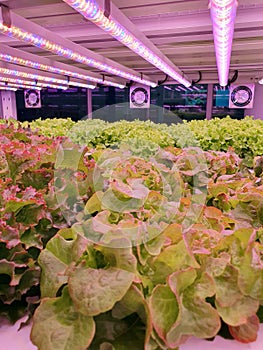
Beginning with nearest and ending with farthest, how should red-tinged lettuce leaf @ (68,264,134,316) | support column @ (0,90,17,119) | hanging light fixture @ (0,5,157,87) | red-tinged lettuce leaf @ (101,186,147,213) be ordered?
1. red-tinged lettuce leaf @ (68,264,134,316)
2. red-tinged lettuce leaf @ (101,186,147,213)
3. hanging light fixture @ (0,5,157,87)
4. support column @ (0,90,17,119)

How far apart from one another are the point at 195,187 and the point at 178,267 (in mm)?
666

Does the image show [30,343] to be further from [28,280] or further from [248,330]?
[248,330]

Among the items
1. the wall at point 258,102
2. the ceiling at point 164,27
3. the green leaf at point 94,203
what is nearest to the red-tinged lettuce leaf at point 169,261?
the green leaf at point 94,203

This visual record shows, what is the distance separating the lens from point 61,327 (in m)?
0.68

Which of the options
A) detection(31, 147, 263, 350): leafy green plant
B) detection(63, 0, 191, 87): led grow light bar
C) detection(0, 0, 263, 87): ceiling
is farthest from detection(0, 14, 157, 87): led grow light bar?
detection(31, 147, 263, 350): leafy green plant

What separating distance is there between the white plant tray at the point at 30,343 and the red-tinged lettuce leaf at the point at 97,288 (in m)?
0.26

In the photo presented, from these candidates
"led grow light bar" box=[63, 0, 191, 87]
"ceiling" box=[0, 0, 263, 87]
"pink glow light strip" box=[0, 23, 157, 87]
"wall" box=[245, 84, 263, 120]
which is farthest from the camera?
"wall" box=[245, 84, 263, 120]

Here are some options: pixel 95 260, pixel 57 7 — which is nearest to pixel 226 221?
pixel 95 260

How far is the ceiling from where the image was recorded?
500 centimetres

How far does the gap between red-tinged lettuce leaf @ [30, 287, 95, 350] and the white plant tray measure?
21 centimetres

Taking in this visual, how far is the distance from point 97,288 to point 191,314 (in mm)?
198

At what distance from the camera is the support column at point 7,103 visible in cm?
1711

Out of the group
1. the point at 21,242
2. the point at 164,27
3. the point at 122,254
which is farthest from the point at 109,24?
the point at 122,254

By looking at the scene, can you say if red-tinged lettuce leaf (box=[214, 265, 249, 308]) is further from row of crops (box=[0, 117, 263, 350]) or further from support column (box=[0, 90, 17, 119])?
support column (box=[0, 90, 17, 119])
